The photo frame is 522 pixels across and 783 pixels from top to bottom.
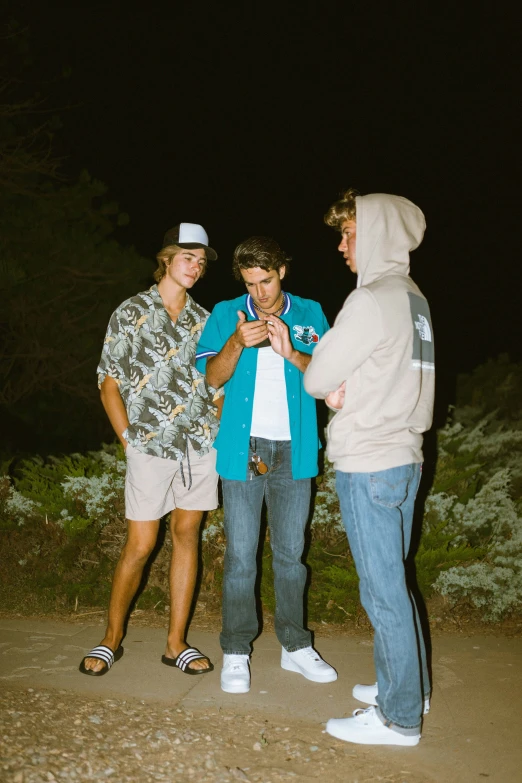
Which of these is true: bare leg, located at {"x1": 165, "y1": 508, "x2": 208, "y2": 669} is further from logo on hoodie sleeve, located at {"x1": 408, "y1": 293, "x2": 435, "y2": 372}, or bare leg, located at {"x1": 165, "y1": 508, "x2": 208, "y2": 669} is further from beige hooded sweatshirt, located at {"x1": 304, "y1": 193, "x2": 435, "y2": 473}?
logo on hoodie sleeve, located at {"x1": 408, "y1": 293, "x2": 435, "y2": 372}

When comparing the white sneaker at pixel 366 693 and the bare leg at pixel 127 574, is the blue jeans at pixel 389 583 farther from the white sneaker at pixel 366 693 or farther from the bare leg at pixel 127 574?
the bare leg at pixel 127 574

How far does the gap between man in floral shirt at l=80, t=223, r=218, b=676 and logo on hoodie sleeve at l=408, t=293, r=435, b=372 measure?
132 cm

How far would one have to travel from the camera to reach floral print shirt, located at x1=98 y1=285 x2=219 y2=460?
3.82 m

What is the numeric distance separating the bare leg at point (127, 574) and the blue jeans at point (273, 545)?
16.7 inches

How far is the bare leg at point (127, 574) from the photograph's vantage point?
12.6 ft

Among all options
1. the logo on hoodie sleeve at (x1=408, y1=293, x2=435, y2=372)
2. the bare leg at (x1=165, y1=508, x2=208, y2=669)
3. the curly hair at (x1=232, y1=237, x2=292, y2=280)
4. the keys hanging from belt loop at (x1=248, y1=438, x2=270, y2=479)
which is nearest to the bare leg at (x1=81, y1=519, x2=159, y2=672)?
the bare leg at (x1=165, y1=508, x2=208, y2=669)

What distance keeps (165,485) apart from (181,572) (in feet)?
1.62

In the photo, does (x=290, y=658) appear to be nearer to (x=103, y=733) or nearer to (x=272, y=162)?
(x=103, y=733)

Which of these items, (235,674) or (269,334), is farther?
(235,674)

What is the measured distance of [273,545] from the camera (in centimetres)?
388

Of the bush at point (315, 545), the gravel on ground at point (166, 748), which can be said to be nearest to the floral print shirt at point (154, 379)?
the gravel on ground at point (166, 748)

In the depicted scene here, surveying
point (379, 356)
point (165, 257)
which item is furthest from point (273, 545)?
point (165, 257)

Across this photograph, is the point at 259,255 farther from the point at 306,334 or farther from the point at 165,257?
the point at 165,257

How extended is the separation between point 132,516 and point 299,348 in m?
1.20
